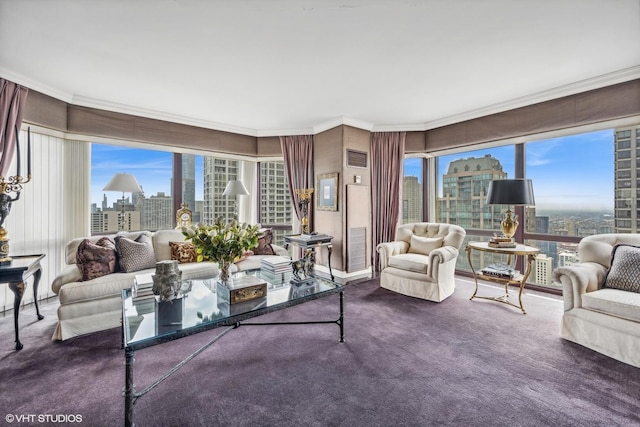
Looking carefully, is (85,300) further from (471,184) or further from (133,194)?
(471,184)

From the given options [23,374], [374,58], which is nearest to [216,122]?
[374,58]

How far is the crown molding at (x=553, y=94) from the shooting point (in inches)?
111

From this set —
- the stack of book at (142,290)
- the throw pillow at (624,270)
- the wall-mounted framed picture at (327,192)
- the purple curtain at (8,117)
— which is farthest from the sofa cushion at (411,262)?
the purple curtain at (8,117)

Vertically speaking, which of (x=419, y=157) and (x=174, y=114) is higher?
(x=174, y=114)

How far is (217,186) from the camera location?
4.88m

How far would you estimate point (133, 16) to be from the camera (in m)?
1.98

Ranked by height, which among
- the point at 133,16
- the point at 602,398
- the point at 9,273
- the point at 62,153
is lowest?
the point at 602,398

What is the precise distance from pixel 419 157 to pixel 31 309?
5.64 meters

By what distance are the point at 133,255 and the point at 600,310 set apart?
4.31 meters

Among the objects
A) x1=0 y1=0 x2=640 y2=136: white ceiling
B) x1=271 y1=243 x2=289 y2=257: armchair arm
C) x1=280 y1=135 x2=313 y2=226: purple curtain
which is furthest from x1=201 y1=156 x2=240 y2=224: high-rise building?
x1=271 y1=243 x2=289 y2=257: armchair arm

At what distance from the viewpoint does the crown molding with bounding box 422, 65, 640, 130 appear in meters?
2.83

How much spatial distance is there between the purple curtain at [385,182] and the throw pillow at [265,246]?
1.79 m

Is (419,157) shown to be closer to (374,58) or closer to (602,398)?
(374,58)

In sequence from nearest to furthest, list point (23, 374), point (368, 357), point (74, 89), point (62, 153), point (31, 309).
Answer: point (23, 374), point (368, 357), point (31, 309), point (74, 89), point (62, 153)
